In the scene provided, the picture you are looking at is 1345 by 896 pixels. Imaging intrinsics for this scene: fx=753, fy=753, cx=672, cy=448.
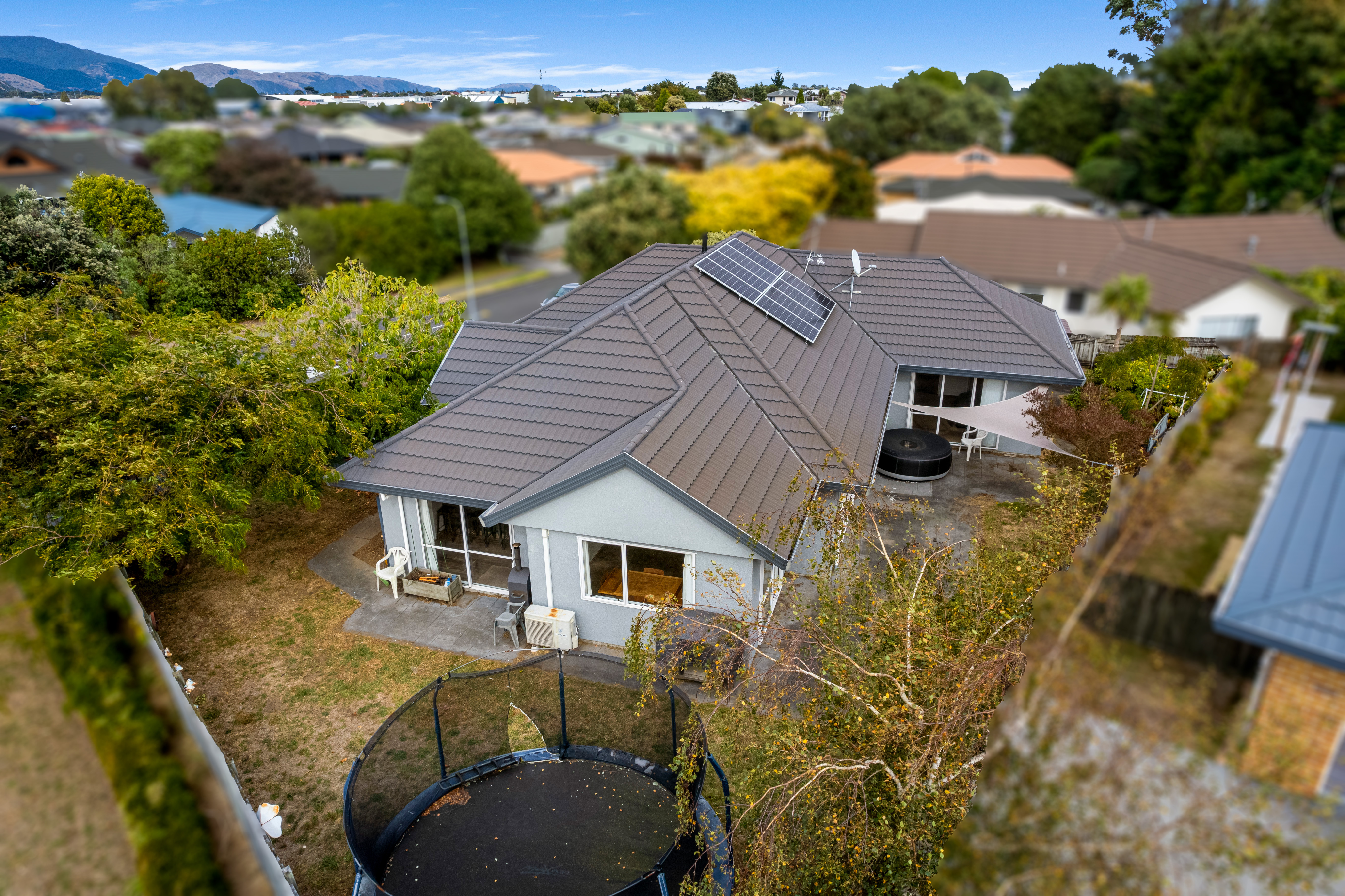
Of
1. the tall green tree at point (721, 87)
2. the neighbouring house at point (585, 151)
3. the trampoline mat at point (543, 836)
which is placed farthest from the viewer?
the trampoline mat at point (543, 836)

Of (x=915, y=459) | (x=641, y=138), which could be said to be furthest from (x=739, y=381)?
(x=641, y=138)

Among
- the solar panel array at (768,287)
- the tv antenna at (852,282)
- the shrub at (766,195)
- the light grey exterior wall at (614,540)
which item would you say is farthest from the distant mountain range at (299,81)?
the tv antenna at (852,282)

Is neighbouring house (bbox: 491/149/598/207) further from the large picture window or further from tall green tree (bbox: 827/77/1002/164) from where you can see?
the large picture window

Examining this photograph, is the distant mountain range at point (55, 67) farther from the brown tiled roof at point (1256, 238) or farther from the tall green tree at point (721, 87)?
the brown tiled roof at point (1256, 238)

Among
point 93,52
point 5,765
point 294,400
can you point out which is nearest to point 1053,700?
point 5,765

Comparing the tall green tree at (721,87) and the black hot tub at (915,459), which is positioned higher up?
the tall green tree at (721,87)

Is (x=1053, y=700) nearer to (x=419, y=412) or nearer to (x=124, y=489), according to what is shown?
(x=124, y=489)
